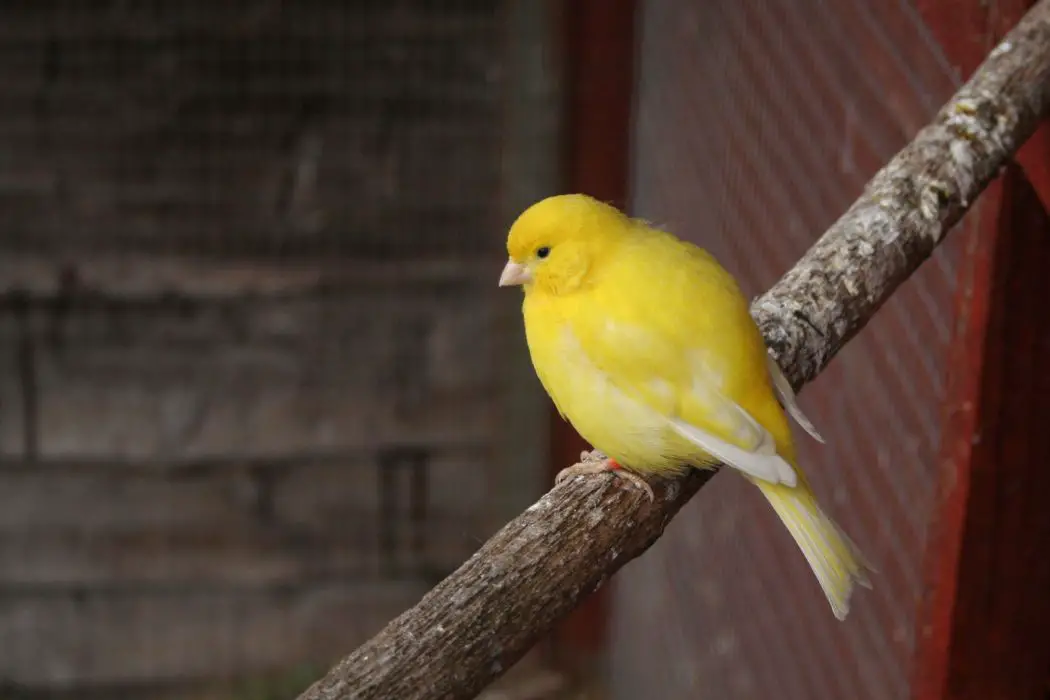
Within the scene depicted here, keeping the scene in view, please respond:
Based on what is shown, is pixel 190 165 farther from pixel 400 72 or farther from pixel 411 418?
pixel 411 418

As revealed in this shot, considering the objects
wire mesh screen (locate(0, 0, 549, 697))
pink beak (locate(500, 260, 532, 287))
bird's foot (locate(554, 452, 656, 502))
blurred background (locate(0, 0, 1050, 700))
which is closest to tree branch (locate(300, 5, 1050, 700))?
bird's foot (locate(554, 452, 656, 502))

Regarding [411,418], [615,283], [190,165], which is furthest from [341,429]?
[615,283]

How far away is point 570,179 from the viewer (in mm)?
2154

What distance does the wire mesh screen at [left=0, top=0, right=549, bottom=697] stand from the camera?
2.03 meters

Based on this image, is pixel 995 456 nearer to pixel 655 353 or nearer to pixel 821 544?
pixel 821 544

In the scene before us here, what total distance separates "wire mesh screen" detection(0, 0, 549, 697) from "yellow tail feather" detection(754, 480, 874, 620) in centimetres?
114

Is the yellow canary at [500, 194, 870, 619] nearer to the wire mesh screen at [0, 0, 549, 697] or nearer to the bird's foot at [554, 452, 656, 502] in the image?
the bird's foot at [554, 452, 656, 502]

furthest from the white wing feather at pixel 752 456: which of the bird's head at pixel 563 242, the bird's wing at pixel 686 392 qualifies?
the bird's head at pixel 563 242

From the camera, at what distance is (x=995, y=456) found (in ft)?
3.79

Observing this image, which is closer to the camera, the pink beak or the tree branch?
the tree branch

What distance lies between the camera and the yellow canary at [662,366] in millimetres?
1050

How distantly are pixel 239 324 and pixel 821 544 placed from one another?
4.55 feet

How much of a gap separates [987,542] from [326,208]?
51.0 inches

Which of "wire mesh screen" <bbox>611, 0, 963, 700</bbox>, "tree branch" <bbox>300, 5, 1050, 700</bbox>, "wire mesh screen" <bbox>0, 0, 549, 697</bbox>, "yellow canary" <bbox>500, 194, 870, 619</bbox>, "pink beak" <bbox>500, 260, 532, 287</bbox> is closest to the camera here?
"tree branch" <bbox>300, 5, 1050, 700</bbox>
